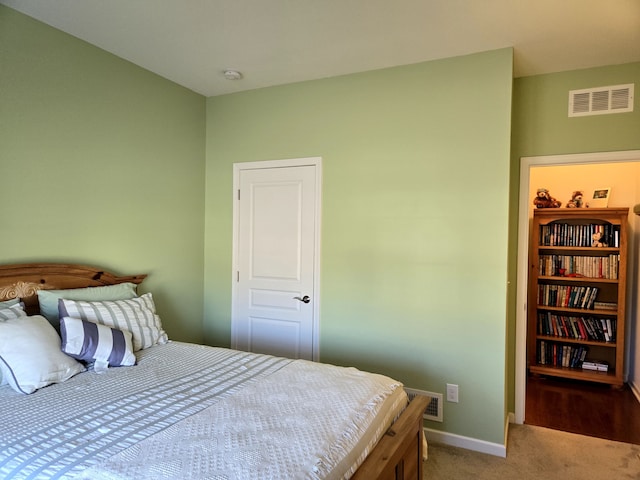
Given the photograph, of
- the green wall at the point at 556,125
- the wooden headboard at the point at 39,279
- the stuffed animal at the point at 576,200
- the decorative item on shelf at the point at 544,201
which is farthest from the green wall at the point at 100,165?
the stuffed animal at the point at 576,200

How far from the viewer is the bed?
1253mm

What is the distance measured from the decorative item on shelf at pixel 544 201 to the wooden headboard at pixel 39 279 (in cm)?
410

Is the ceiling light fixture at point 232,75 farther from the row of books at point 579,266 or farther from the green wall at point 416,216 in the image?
the row of books at point 579,266

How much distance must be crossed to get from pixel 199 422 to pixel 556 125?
122 inches

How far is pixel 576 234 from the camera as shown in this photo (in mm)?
4148

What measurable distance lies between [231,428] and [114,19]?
7.67 feet

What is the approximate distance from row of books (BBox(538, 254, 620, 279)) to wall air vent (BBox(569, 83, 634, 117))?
70.7 inches

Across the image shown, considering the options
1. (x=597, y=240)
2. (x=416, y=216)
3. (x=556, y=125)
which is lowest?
(x=597, y=240)

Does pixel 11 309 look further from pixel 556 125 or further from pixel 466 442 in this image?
pixel 556 125

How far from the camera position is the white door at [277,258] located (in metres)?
3.25

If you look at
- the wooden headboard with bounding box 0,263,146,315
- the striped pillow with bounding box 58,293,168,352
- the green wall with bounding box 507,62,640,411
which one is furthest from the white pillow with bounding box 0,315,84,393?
the green wall with bounding box 507,62,640,411

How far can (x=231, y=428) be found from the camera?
1451 mm

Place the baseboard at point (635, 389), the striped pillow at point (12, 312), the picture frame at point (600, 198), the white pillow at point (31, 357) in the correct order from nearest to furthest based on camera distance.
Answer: the white pillow at point (31, 357) < the striped pillow at point (12, 312) < the baseboard at point (635, 389) < the picture frame at point (600, 198)

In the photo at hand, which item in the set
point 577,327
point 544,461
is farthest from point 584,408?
point 544,461
